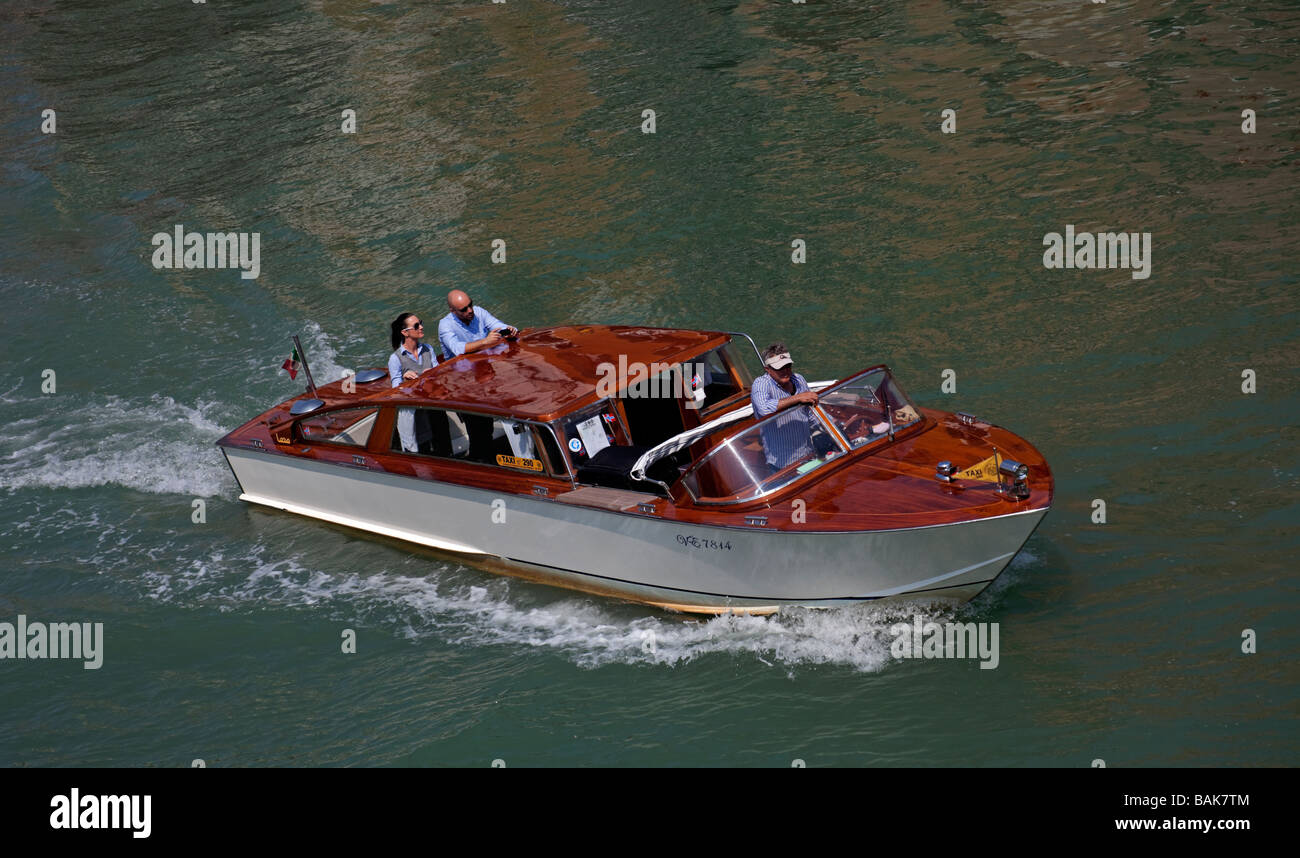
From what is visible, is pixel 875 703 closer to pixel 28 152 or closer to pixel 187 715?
pixel 187 715

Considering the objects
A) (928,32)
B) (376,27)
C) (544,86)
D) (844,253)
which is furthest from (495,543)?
(376,27)

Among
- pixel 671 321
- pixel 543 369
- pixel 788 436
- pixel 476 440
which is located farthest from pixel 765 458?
pixel 671 321

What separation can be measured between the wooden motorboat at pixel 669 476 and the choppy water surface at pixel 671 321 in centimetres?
42

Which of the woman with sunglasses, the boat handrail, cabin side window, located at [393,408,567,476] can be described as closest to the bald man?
the woman with sunglasses

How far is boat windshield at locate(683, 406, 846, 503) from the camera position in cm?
985

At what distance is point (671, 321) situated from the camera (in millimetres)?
16062

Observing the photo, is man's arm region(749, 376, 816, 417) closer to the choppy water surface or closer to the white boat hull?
the white boat hull

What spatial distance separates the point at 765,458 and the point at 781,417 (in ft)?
1.27

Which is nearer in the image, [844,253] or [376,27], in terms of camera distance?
[844,253]

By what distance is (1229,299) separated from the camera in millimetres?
14289

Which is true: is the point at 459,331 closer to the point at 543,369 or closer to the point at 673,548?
the point at 543,369

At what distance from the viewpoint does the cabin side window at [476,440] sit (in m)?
10.7

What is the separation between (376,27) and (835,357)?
22321 mm

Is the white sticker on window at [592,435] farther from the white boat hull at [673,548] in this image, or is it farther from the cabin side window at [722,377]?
the cabin side window at [722,377]
